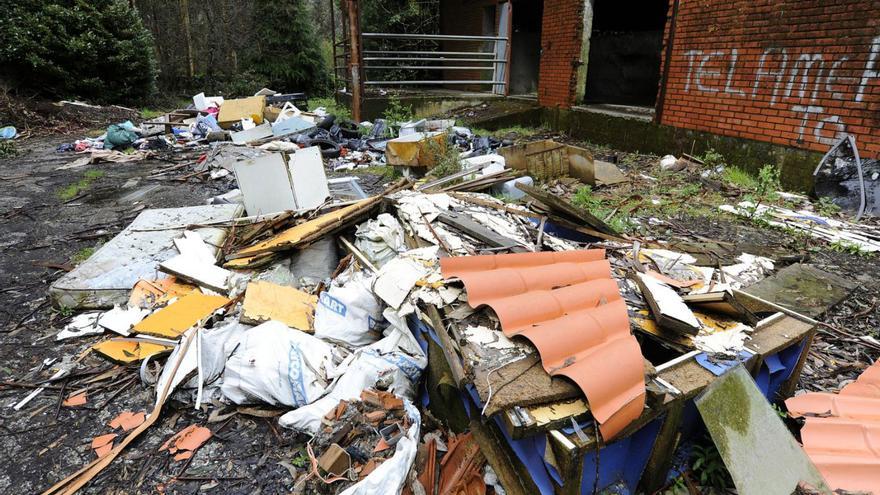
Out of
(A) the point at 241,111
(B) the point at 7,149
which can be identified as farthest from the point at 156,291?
(B) the point at 7,149

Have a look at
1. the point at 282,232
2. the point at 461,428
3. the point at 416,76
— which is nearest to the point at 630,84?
the point at 416,76

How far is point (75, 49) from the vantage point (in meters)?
11.5

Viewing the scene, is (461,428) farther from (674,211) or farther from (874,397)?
(674,211)

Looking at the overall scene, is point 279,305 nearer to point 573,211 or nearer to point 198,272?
point 198,272

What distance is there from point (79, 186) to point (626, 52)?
464 inches

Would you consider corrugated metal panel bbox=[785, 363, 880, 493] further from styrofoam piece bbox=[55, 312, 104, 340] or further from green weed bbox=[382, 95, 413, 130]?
green weed bbox=[382, 95, 413, 130]

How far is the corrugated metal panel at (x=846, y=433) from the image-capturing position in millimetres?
1832

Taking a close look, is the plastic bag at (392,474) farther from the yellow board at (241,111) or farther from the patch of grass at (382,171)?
the yellow board at (241,111)

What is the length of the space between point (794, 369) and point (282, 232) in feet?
12.0

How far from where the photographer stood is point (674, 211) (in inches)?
197

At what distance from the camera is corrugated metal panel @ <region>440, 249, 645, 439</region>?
167 cm

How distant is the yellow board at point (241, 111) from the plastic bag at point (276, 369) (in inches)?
343

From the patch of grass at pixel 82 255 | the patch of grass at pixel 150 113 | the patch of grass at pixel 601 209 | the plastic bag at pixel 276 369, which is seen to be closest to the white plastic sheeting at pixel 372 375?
the plastic bag at pixel 276 369

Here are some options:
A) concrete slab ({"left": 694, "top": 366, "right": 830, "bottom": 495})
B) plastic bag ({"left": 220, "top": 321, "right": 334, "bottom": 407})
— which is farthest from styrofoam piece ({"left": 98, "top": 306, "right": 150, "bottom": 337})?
concrete slab ({"left": 694, "top": 366, "right": 830, "bottom": 495})
